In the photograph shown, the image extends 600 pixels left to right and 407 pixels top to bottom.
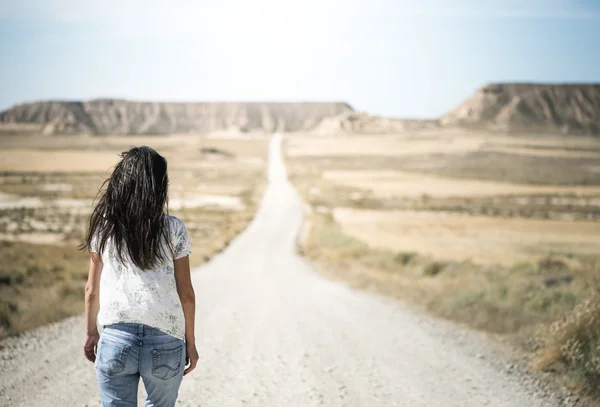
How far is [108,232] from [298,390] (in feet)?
11.4

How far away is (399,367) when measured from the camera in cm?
627

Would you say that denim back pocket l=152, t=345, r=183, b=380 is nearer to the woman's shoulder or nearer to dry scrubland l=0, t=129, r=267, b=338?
the woman's shoulder

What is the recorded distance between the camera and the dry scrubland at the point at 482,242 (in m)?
8.33

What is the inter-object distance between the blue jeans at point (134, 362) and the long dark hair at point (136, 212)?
0.36m

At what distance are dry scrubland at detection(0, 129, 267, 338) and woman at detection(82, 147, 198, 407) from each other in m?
0.54

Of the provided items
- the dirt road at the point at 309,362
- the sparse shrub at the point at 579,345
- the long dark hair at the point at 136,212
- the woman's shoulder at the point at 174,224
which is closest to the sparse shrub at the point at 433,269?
the dirt road at the point at 309,362

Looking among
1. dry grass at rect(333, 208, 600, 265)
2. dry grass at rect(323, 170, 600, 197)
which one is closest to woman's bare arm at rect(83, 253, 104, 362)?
dry grass at rect(333, 208, 600, 265)

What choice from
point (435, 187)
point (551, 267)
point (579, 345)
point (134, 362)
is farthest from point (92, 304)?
point (435, 187)

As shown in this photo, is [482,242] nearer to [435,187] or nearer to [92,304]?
[92,304]

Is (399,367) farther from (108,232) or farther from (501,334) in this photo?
(108,232)

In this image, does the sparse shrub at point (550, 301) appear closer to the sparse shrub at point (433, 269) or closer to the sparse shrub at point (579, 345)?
the sparse shrub at point (579, 345)

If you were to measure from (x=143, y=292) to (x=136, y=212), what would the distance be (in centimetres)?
43

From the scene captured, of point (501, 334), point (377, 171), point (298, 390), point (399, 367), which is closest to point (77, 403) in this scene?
point (298, 390)

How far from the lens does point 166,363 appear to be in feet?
8.42
